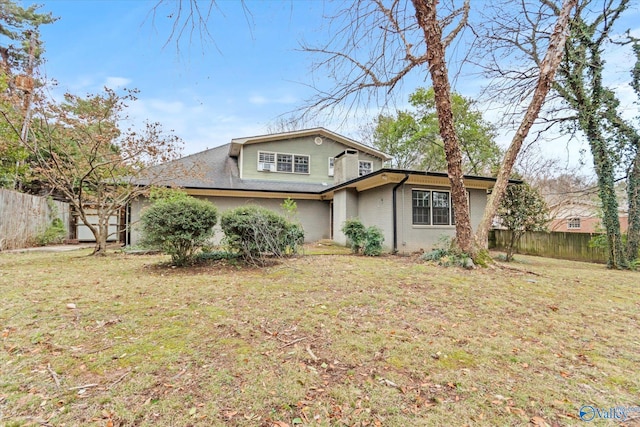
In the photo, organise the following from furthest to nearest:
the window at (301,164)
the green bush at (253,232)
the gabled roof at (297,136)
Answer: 1. the window at (301,164)
2. the gabled roof at (297,136)
3. the green bush at (253,232)

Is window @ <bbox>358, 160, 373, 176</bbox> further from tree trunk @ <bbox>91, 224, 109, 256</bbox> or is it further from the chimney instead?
tree trunk @ <bbox>91, 224, 109, 256</bbox>

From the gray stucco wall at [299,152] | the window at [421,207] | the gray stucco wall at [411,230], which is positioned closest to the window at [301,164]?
the gray stucco wall at [299,152]

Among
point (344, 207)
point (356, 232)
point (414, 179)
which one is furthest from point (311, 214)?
Result: point (414, 179)

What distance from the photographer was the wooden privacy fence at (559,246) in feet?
36.3

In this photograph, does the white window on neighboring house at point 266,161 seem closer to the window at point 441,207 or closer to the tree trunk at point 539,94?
the window at point 441,207

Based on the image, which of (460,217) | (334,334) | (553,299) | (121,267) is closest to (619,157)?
(460,217)

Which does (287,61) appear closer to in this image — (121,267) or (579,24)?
(121,267)

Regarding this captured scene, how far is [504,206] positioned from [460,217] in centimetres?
404

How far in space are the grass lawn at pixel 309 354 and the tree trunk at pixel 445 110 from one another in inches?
93.8

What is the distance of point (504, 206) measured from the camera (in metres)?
10.2

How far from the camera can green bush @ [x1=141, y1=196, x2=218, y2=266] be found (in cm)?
644

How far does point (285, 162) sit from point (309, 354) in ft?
44.1

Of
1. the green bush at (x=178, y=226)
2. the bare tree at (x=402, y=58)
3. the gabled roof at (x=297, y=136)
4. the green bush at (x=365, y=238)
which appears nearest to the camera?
the bare tree at (x=402, y=58)

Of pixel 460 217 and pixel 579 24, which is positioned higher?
pixel 579 24
